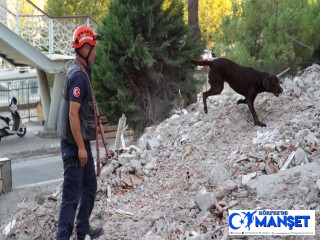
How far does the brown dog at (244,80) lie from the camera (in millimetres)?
6621

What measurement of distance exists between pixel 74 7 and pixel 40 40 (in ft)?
33.8

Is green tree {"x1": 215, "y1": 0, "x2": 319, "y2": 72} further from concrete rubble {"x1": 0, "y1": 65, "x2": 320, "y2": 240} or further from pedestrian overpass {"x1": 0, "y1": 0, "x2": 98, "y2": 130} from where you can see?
pedestrian overpass {"x1": 0, "y1": 0, "x2": 98, "y2": 130}

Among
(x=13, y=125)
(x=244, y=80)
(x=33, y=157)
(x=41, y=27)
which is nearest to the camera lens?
(x=244, y=80)

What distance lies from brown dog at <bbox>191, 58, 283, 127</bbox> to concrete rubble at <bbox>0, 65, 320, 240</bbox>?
Answer: 409 mm

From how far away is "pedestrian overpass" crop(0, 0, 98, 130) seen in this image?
43.3 feet

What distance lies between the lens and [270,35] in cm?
1181

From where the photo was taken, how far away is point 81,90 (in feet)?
14.3

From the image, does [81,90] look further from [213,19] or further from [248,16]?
[213,19]

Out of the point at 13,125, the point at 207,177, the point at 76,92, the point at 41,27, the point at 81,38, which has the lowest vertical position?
the point at 207,177

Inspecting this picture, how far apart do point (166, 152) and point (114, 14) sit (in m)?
4.54

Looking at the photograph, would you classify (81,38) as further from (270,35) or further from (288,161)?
(270,35)

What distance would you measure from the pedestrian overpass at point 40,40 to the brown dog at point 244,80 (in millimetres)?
7679

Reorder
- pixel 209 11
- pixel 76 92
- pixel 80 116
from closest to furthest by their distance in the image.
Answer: pixel 76 92 < pixel 80 116 < pixel 209 11

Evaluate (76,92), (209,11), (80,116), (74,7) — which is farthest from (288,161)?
(209,11)
